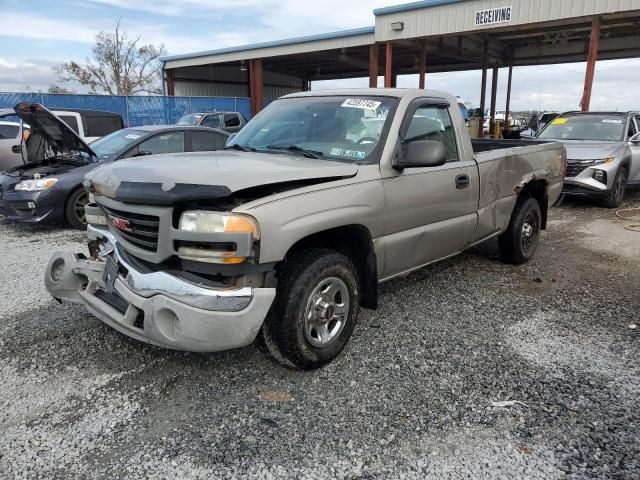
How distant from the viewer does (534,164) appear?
5551 millimetres

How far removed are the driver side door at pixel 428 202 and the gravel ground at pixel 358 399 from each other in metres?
0.57

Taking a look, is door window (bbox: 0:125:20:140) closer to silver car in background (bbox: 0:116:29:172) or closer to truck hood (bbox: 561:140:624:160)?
silver car in background (bbox: 0:116:29:172)

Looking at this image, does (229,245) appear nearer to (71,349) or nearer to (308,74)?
(71,349)

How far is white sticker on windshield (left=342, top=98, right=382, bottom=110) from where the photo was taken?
3.89 meters

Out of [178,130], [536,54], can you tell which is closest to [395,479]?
[178,130]

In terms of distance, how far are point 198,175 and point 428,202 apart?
1.91 metres

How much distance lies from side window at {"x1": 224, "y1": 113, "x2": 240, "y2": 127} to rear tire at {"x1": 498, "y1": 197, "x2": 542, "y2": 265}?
458 inches

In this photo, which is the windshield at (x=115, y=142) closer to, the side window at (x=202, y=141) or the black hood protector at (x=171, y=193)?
the side window at (x=202, y=141)

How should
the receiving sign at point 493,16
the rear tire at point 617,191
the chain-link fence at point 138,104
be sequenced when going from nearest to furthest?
1. the rear tire at point 617,191
2. the receiving sign at point 493,16
3. the chain-link fence at point 138,104

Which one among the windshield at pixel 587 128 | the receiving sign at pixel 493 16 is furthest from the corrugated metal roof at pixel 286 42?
the windshield at pixel 587 128

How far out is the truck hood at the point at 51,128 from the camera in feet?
21.2

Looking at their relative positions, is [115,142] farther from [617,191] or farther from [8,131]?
[617,191]

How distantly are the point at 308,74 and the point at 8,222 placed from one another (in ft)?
103

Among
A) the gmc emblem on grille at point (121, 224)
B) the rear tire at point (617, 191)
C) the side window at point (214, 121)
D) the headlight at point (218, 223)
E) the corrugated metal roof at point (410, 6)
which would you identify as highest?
the corrugated metal roof at point (410, 6)
